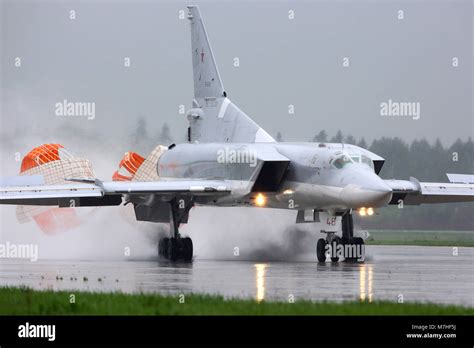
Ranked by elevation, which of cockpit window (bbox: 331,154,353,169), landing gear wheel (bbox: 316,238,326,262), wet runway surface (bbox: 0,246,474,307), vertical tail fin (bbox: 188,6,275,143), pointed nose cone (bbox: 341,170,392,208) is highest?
vertical tail fin (bbox: 188,6,275,143)

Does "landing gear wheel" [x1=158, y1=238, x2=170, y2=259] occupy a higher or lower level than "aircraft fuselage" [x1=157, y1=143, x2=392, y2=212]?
lower

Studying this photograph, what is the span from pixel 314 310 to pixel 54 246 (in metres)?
22.3

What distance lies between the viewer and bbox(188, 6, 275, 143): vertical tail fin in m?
37.3

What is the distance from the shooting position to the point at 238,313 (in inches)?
689

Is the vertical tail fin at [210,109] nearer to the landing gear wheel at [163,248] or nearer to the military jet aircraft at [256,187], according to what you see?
the military jet aircraft at [256,187]

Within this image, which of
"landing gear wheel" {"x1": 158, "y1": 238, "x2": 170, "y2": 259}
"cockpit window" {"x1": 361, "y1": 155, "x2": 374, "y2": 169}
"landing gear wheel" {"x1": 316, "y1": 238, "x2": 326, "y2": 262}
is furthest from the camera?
"landing gear wheel" {"x1": 158, "y1": 238, "x2": 170, "y2": 259}

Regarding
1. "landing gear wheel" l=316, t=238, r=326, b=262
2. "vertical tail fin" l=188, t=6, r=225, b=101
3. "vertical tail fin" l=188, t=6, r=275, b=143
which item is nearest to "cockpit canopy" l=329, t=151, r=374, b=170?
"landing gear wheel" l=316, t=238, r=326, b=262

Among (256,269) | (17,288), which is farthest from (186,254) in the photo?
(17,288)

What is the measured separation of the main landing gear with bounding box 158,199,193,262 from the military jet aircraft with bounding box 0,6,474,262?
0.03m

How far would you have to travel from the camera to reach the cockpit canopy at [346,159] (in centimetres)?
3134

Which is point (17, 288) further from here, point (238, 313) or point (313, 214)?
point (313, 214)

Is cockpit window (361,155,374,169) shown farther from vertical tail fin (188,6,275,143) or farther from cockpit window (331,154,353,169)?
vertical tail fin (188,6,275,143)

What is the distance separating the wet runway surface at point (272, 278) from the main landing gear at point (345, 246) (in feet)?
1.36

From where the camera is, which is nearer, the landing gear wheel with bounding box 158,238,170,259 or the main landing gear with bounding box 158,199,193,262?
the main landing gear with bounding box 158,199,193,262
